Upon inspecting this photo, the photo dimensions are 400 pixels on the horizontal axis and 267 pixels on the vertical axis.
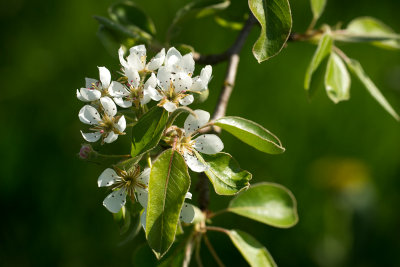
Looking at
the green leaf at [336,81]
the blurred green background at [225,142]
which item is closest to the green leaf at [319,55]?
the green leaf at [336,81]

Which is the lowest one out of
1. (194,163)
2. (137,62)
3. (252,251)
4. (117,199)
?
(252,251)

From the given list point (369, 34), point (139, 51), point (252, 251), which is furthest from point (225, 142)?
point (139, 51)

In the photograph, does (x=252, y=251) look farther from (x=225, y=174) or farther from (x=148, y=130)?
(x=148, y=130)

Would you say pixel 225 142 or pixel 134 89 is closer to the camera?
pixel 134 89

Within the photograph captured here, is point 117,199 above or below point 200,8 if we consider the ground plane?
below

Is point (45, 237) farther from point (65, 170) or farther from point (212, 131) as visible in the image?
point (212, 131)
